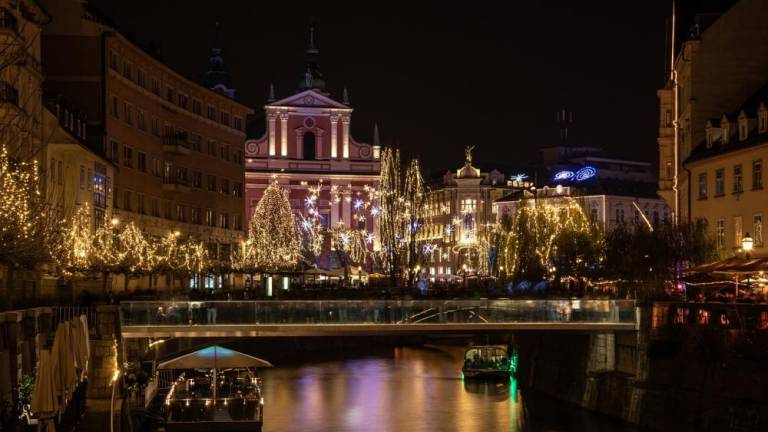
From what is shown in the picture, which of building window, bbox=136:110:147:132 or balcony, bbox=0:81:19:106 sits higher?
building window, bbox=136:110:147:132

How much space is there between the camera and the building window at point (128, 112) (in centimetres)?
9819

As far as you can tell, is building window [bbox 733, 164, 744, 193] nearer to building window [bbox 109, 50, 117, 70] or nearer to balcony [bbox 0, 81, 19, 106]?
balcony [bbox 0, 81, 19, 106]

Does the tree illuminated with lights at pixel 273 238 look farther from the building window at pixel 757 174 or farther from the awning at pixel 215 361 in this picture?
the awning at pixel 215 361

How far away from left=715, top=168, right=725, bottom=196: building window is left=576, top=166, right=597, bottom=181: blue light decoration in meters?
106

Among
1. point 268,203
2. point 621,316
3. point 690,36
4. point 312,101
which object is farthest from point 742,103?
point 312,101

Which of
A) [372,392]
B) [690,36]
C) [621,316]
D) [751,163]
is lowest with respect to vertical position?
[372,392]

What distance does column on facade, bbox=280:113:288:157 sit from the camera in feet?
549

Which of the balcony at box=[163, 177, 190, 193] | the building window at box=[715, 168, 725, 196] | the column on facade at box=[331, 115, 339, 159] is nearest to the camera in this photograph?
the building window at box=[715, 168, 725, 196]

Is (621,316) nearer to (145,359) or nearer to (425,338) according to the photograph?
(145,359)

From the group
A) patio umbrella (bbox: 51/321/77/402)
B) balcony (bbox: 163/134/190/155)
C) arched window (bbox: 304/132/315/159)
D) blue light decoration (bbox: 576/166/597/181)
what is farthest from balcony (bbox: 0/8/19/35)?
blue light decoration (bbox: 576/166/597/181)

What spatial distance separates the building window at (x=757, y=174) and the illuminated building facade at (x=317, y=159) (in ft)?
308

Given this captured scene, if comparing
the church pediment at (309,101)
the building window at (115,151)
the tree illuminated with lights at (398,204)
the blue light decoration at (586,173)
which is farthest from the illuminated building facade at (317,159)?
the building window at (115,151)

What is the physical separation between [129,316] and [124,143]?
127 feet

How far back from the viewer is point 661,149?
93250 millimetres
